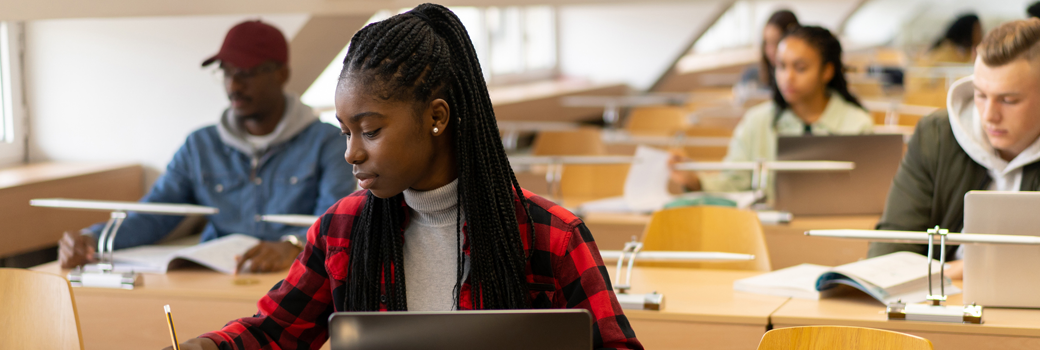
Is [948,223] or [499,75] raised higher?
[499,75]

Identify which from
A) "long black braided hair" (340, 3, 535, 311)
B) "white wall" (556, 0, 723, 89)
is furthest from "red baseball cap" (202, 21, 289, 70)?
"white wall" (556, 0, 723, 89)

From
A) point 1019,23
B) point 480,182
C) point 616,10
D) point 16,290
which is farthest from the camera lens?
point 616,10

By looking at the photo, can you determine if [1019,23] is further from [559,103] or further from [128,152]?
[559,103]

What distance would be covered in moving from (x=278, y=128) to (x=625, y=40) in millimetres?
5174

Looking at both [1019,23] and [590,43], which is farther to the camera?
[590,43]

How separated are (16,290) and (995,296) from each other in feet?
5.97

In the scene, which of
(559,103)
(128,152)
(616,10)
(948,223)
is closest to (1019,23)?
(948,223)

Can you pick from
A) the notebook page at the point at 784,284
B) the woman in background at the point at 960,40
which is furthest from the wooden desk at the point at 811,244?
the woman in background at the point at 960,40

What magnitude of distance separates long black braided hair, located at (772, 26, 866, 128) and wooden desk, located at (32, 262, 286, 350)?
205 centimetres

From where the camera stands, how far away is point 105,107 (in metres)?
3.27

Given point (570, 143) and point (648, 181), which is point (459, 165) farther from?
point (570, 143)

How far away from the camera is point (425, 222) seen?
124 centimetres

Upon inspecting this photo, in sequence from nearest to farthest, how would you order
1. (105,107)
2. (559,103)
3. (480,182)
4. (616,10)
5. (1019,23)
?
(480,182) < (1019,23) < (105,107) < (559,103) < (616,10)

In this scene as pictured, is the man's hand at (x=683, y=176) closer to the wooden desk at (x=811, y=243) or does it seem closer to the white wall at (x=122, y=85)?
the wooden desk at (x=811, y=243)
